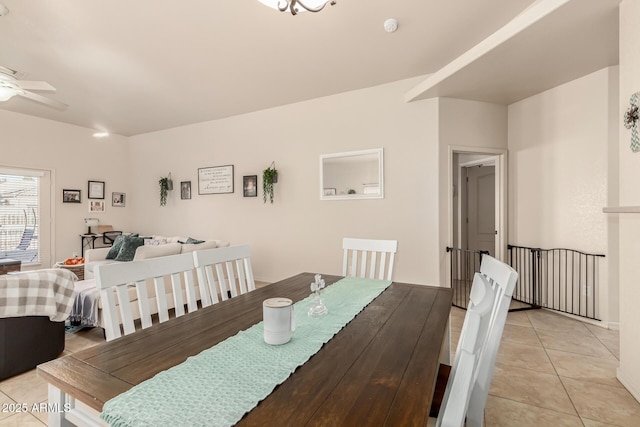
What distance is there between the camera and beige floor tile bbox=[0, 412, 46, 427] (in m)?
1.74

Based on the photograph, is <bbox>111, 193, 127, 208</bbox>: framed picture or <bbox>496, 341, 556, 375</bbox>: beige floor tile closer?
<bbox>496, 341, 556, 375</bbox>: beige floor tile

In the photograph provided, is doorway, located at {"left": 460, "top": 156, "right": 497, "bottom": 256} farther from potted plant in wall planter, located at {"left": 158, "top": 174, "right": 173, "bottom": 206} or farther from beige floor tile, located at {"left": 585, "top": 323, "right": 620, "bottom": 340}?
potted plant in wall planter, located at {"left": 158, "top": 174, "right": 173, "bottom": 206}

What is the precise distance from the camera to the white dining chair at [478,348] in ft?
2.14

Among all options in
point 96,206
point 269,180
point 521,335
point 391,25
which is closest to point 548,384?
point 521,335

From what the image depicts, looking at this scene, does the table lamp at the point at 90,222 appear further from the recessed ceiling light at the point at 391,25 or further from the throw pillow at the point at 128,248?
the recessed ceiling light at the point at 391,25

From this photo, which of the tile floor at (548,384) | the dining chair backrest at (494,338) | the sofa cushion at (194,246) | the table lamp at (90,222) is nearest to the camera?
the dining chair backrest at (494,338)

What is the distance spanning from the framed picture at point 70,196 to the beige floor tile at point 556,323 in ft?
24.3

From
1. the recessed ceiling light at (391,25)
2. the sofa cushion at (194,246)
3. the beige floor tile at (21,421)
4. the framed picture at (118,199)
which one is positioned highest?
the recessed ceiling light at (391,25)

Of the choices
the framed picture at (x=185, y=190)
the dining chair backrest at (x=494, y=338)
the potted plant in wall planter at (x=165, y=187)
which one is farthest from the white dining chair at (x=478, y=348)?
the potted plant in wall planter at (x=165, y=187)

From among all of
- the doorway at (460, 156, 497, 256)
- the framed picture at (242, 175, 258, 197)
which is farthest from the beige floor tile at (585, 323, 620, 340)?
the framed picture at (242, 175, 258, 197)

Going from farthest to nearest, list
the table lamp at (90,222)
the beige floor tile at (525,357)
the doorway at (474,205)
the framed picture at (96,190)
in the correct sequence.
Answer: the framed picture at (96,190)
the table lamp at (90,222)
the doorway at (474,205)
the beige floor tile at (525,357)

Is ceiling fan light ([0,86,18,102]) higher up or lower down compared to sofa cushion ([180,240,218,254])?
higher up

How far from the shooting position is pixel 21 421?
69.4 inches

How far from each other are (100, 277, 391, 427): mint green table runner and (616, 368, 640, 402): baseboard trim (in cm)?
216
